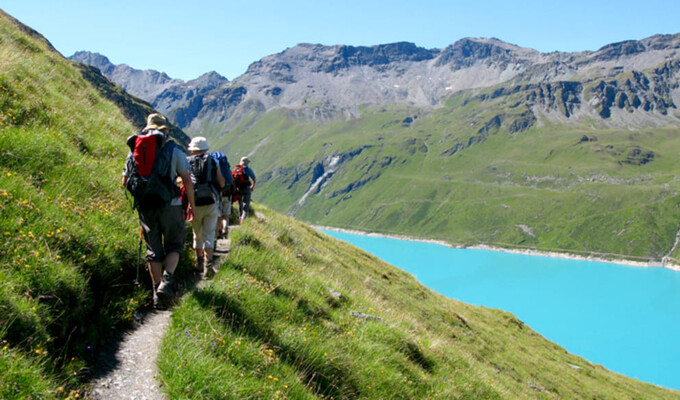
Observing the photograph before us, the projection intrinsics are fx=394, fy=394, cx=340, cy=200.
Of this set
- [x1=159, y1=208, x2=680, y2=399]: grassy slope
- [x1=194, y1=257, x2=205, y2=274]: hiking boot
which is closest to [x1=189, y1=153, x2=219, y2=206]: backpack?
[x1=194, y1=257, x2=205, y2=274]: hiking boot

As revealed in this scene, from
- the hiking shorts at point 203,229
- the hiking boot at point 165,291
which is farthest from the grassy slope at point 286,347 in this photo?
the hiking shorts at point 203,229

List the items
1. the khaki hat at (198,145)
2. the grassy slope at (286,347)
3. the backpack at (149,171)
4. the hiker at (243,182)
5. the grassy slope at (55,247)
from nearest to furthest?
the grassy slope at (55,247) < the grassy slope at (286,347) < the backpack at (149,171) < the khaki hat at (198,145) < the hiker at (243,182)

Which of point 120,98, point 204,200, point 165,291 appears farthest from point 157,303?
point 120,98

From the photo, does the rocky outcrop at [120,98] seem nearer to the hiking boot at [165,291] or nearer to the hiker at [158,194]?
the hiker at [158,194]

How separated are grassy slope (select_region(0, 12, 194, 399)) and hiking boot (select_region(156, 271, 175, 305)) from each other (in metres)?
0.43

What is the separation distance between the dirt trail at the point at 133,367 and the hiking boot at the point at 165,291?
0.36 meters

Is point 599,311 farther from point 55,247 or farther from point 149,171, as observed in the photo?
point 55,247

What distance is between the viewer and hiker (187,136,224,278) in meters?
8.81

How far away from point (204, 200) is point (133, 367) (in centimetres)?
440

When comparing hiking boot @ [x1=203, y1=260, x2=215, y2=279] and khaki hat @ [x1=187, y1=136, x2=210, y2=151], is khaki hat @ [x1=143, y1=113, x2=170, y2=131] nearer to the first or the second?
khaki hat @ [x1=187, y1=136, x2=210, y2=151]

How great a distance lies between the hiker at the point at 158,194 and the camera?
6.46 meters

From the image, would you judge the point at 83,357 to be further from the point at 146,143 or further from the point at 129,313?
the point at 146,143

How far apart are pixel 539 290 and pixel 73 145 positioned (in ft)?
644

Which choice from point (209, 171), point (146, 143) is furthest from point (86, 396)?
point (209, 171)
